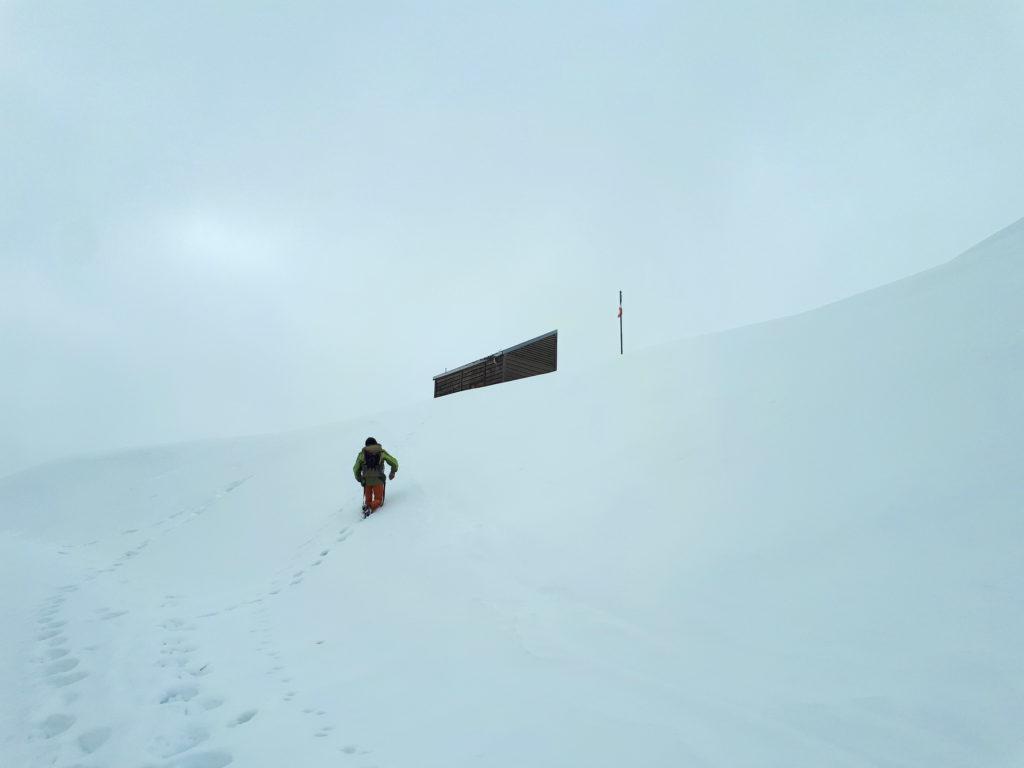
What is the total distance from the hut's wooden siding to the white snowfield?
11533mm

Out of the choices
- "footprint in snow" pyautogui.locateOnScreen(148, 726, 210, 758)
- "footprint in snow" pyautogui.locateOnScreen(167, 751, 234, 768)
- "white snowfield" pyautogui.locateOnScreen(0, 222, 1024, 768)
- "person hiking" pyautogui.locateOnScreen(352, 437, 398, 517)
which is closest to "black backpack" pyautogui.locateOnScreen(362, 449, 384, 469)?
"person hiking" pyautogui.locateOnScreen(352, 437, 398, 517)

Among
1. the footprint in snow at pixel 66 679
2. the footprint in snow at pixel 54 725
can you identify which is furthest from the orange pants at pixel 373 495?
the footprint in snow at pixel 54 725

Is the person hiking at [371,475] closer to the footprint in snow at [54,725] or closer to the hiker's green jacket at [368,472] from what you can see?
the hiker's green jacket at [368,472]

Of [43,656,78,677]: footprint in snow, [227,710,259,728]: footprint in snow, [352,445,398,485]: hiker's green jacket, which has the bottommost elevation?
[43,656,78,677]: footprint in snow

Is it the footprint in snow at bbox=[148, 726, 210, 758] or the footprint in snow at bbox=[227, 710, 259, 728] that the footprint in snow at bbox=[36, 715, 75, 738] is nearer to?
the footprint in snow at bbox=[148, 726, 210, 758]

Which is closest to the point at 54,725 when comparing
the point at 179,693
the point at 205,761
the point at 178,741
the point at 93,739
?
the point at 93,739

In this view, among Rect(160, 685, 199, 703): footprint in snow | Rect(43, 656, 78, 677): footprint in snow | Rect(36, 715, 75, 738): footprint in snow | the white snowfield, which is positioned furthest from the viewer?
Rect(43, 656, 78, 677): footprint in snow

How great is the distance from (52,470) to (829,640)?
25.3m

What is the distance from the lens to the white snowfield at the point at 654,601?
228 centimetres

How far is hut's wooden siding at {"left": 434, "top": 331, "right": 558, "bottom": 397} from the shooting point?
19.6 metres

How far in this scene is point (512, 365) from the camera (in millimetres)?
19625

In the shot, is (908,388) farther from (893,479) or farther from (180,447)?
(180,447)

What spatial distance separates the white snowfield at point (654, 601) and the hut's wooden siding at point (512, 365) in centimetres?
1153

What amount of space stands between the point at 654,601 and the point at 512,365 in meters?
16.3
